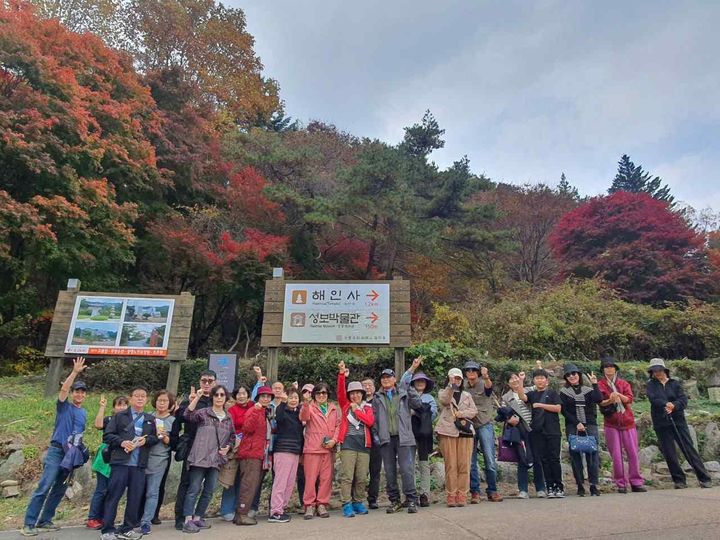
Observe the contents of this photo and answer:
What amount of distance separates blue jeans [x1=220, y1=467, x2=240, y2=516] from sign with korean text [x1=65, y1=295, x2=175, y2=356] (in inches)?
162

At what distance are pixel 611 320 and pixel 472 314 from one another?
146 inches

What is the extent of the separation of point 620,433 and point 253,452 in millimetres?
4412

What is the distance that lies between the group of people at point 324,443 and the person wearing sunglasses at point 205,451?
0.01m

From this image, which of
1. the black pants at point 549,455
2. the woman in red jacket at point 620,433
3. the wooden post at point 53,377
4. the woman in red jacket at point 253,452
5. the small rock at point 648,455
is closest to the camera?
the woman in red jacket at point 253,452

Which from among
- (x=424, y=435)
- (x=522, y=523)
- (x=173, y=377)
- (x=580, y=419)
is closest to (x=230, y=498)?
(x=424, y=435)

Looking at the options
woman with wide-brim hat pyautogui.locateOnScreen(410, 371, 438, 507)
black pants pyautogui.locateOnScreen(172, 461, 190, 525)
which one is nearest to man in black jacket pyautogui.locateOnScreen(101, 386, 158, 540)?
black pants pyautogui.locateOnScreen(172, 461, 190, 525)

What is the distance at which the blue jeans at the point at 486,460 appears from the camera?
17.5 ft

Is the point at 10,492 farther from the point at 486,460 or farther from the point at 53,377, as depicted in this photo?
the point at 486,460

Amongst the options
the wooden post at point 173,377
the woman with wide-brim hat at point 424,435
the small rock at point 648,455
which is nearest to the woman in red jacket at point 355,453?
the woman with wide-brim hat at point 424,435

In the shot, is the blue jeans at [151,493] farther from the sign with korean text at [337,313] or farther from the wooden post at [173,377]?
the wooden post at [173,377]

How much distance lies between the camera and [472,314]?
13.9 metres

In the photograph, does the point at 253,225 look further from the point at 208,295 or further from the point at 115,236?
the point at 115,236

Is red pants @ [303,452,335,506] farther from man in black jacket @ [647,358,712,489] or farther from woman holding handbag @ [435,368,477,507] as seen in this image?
man in black jacket @ [647,358,712,489]

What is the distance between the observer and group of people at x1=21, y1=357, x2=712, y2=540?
4637mm
